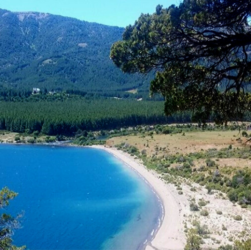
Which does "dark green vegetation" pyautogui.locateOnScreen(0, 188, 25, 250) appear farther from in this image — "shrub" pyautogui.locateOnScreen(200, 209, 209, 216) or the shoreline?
"shrub" pyautogui.locateOnScreen(200, 209, 209, 216)

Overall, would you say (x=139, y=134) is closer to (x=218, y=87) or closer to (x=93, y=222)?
(x=93, y=222)

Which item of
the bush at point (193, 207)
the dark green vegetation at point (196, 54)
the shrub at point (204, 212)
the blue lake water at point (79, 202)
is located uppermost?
the dark green vegetation at point (196, 54)

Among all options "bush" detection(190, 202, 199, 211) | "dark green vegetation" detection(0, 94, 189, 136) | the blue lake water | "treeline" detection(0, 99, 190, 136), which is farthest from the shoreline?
"treeline" detection(0, 99, 190, 136)

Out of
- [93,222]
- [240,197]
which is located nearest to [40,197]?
[93,222]

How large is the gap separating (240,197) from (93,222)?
1561cm

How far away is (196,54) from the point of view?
32.3ft

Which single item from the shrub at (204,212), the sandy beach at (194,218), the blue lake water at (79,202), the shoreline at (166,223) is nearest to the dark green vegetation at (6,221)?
the sandy beach at (194,218)

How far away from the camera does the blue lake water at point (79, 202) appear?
1352 inches

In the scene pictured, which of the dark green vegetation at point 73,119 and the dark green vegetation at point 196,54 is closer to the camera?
the dark green vegetation at point 196,54

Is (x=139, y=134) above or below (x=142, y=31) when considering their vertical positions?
below

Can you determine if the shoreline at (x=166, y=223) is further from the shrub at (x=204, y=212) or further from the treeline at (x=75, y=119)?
the treeline at (x=75, y=119)

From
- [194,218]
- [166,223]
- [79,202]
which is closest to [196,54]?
[194,218]

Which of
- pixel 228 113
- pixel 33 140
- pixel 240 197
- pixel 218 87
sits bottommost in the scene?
pixel 33 140

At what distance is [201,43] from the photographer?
9.48 m
